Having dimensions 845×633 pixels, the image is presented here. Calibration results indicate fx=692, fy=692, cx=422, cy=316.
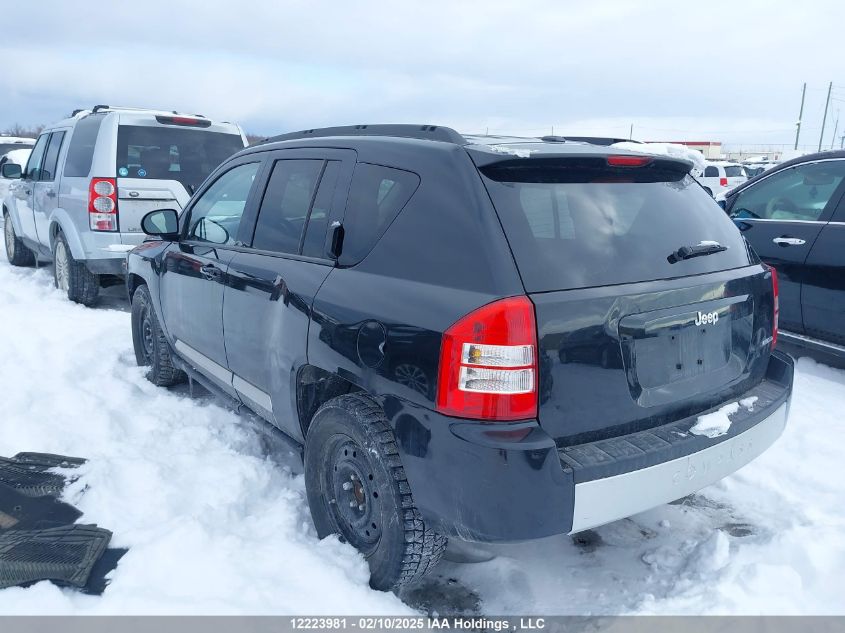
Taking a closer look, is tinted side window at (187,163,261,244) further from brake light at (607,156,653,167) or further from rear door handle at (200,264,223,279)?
brake light at (607,156,653,167)

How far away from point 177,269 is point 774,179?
4.94m

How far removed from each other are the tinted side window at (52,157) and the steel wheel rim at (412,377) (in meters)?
7.16

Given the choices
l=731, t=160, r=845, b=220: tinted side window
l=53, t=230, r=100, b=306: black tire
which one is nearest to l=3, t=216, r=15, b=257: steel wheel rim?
l=53, t=230, r=100, b=306: black tire

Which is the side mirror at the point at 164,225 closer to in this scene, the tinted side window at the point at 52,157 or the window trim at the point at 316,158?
the window trim at the point at 316,158

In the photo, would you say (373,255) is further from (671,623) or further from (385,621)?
(671,623)

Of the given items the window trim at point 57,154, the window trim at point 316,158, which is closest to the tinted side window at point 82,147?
the window trim at point 57,154

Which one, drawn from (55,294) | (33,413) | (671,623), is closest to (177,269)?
(33,413)

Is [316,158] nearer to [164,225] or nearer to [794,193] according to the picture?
[164,225]

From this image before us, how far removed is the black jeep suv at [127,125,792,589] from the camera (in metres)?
2.29

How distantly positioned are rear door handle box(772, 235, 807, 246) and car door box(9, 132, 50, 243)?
833cm

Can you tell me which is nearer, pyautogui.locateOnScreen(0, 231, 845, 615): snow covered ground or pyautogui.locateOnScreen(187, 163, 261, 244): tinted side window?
pyautogui.locateOnScreen(0, 231, 845, 615): snow covered ground

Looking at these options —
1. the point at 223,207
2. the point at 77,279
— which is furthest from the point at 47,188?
the point at 223,207

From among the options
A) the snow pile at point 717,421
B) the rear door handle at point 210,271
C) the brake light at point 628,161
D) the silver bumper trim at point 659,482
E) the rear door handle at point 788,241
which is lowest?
the silver bumper trim at point 659,482

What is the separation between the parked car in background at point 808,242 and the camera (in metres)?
5.14
